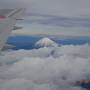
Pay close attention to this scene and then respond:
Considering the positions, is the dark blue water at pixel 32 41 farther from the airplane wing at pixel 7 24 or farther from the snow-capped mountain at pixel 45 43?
the airplane wing at pixel 7 24

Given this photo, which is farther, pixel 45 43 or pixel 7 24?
pixel 45 43

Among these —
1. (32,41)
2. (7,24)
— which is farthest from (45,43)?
(7,24)

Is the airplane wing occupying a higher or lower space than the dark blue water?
higher

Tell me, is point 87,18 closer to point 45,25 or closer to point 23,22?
point 45,25

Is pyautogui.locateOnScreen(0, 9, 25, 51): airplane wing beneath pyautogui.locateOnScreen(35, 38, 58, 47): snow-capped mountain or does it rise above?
above

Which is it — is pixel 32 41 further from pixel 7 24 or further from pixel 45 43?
pixel 7 24

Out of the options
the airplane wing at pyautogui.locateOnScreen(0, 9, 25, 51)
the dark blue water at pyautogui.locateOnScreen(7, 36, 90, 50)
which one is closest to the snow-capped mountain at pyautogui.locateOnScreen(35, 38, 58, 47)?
the dark blue water at pyautogui.locateOnScreen(7, 36, 90, 50)

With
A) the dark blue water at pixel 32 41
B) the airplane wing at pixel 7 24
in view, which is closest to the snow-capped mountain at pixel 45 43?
the dark blue water at pixel 32 41

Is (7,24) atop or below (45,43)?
atop

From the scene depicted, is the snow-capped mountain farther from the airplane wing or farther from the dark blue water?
the airplane wing

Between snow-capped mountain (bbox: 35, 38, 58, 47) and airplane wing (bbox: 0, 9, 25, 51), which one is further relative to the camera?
snow-capped mountain (bbox: 35, 38, 58, 47)
